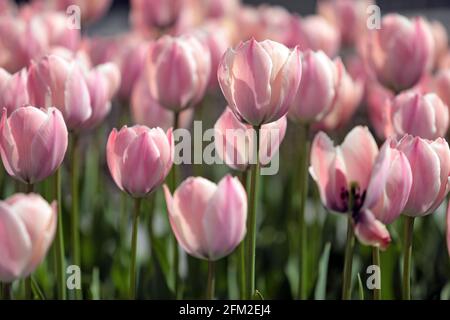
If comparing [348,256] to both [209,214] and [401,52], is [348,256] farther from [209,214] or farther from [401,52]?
[401,52]

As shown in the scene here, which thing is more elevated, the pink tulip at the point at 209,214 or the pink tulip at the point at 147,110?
the pink tulip at the point at 147,110

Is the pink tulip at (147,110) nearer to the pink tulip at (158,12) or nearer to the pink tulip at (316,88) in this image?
the pink tulip at (316,88)

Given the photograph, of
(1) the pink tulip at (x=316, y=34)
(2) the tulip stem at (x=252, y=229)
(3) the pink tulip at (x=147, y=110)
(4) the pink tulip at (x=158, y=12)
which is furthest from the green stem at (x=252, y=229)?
(4) the pink tulip at (x=158, y=12)

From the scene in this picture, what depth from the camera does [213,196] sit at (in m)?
0.61

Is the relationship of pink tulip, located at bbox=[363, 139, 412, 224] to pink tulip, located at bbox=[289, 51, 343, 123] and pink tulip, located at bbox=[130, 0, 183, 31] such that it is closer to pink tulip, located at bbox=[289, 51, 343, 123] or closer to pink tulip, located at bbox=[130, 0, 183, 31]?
pink tulip, located at bbox=[289, 51, 343, 123]

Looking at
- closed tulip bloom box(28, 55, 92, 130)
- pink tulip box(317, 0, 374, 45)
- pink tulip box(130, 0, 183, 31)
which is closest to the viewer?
closed tulip bloom box(28, 55, 92, 130)

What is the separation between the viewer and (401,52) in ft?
3.11

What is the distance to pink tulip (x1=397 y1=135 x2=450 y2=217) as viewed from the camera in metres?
0.64

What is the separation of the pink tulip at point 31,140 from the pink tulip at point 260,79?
13cm

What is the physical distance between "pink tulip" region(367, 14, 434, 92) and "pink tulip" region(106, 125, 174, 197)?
36 cm

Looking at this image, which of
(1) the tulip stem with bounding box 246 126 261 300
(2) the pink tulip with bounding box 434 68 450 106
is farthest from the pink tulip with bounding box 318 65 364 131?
(1) the tulip stem with bounding box 246 126 261 300

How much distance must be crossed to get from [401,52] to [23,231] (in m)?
0.55

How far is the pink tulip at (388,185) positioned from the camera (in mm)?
609

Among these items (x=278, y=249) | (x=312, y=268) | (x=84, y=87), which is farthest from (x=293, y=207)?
(x=84, y=87)
